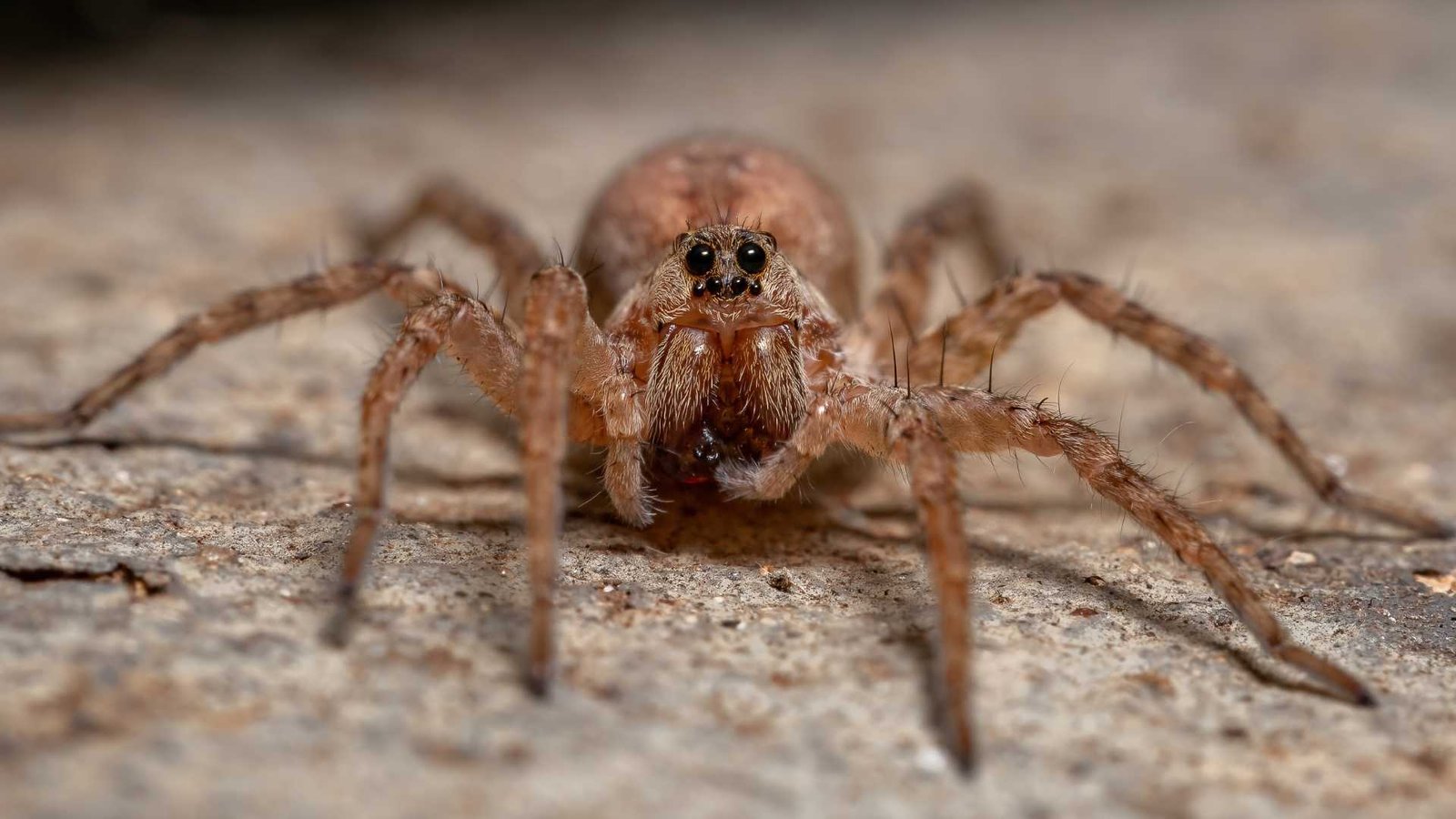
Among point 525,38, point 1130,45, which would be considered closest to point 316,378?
point 525,38

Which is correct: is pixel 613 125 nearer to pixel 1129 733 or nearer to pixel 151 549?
pixel 151 549

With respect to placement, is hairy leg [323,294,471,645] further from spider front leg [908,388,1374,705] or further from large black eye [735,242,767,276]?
spider front leg [908,388,1374,705]

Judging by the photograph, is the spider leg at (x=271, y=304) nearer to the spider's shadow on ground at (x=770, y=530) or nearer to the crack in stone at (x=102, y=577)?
the spider's shadow on ground at (x=770, y=530)

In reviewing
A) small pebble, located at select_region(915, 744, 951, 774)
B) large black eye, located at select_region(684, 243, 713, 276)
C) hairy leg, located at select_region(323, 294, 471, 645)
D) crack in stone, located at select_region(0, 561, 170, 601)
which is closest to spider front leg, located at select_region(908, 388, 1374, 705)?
large black eye, located at select_region(684, 243, 713, 276)

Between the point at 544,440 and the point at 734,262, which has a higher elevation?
the point at 734,262

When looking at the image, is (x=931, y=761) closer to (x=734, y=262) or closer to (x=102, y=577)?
(x=734, y=262)

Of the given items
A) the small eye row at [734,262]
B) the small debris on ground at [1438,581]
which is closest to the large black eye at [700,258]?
the small eye row at [734,262]

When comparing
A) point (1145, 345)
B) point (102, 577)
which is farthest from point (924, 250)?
point (102, 577)
